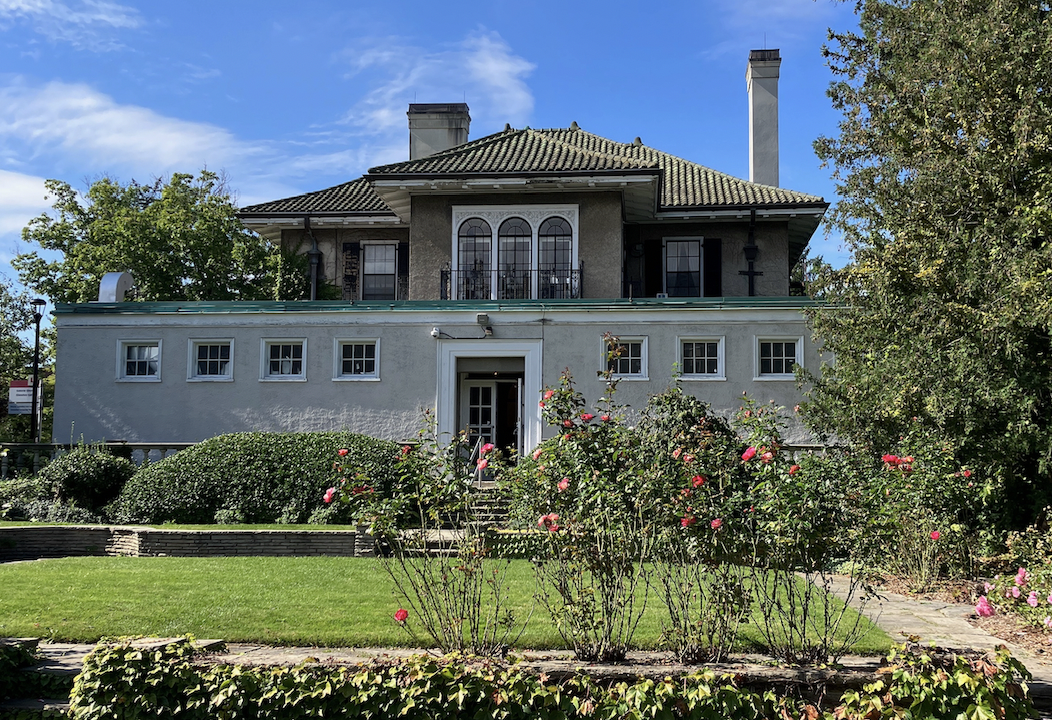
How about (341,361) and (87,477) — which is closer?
(87,477)

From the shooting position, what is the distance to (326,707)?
5.73 m

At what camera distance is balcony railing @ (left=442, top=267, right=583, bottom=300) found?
22.4 metres

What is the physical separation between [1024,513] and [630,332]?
8.64 m

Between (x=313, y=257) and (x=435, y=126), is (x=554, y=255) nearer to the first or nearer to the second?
(x=313, y=257)

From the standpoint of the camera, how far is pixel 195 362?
19844mm

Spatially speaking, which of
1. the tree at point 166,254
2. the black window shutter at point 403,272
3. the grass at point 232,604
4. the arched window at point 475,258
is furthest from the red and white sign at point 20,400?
the grass at point 232,604

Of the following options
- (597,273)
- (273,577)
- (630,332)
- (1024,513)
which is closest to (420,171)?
(597,273)

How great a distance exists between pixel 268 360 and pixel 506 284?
20.4ft

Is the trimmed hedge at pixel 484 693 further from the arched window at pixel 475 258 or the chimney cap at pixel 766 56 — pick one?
the chimney cap at pixel 766 56

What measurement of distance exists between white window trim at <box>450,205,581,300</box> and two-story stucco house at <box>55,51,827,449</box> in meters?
0.04

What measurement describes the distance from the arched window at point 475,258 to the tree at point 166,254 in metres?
7.09

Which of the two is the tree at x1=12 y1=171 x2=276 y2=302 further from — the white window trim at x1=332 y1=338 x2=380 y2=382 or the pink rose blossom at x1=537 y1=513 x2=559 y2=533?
the pink rose blossom at x1=537 y1=513 x2=559 y2=533

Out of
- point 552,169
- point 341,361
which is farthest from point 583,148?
point 341,361

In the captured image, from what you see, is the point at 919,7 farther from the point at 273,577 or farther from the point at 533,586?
the point at 273,577
